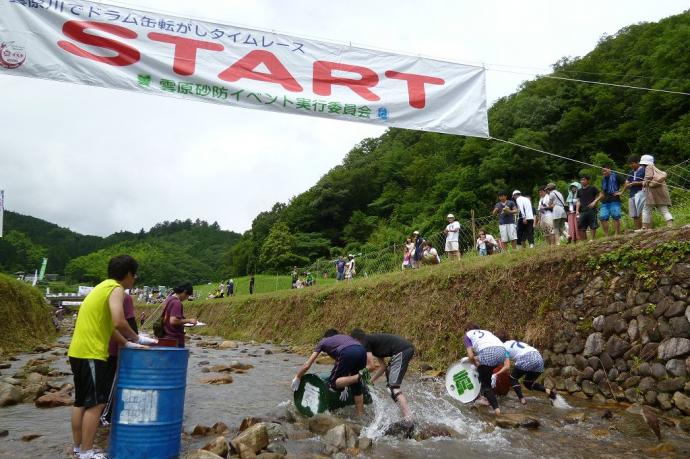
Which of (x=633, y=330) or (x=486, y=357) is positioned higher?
(x=633, y=330)

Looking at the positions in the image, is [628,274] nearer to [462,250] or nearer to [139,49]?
[139,49]

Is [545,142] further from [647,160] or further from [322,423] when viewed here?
[322,423]

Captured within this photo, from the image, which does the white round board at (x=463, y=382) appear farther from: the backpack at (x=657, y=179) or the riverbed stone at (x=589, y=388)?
the backpack at (x=657, y=179)

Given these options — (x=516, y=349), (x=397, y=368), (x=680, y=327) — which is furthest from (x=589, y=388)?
(x=397, y=368)

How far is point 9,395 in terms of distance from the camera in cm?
713

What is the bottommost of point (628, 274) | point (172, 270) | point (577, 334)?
point (577, 334)

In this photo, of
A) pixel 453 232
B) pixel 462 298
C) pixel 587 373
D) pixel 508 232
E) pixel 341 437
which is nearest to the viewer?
pixel 341 437

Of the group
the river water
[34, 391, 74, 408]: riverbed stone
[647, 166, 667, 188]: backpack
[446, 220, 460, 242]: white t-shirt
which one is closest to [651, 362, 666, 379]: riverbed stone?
the river water

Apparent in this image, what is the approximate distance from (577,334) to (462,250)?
1163cm

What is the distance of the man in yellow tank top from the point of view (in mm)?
4223

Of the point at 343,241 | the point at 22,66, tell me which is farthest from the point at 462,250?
the point at 343,241

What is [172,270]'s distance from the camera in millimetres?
105250

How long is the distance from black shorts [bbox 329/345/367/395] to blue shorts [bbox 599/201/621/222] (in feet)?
23.7

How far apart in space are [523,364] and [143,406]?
5.98 meters
